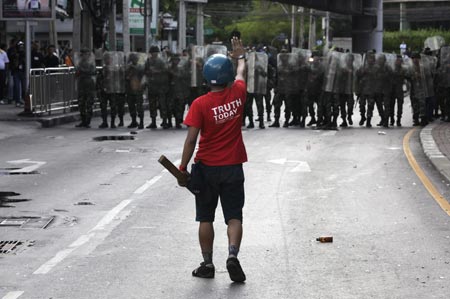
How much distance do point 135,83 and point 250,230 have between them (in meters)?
16.0

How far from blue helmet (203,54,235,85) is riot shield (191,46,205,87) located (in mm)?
19298

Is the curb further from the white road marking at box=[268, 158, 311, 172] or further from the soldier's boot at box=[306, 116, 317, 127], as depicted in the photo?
the soldier's boot at box=[306, 116, 317, 127]

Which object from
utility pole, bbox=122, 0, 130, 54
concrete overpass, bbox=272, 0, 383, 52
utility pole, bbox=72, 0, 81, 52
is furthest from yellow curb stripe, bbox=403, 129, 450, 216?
concrete overpass, bbox=272, 0, 383, 52

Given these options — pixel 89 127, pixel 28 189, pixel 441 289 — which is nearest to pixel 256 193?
pixel 28 189

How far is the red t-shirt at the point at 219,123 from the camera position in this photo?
916 centimetres

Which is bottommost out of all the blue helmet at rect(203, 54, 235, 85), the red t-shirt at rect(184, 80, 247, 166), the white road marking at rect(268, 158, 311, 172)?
the white road marking at rect(268, 158, 311, 172)

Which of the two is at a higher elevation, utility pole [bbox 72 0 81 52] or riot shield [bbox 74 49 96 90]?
utility pole [bbox 72 0 81 52]

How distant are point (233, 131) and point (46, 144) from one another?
13950 millimetres

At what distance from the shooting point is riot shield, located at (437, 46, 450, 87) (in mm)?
29672

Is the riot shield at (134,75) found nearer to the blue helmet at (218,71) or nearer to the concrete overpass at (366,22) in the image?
the blue helmet at (218,71)

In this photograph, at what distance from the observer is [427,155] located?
2012 cm

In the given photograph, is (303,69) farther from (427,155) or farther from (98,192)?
(98,192)

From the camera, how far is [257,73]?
1129 inches

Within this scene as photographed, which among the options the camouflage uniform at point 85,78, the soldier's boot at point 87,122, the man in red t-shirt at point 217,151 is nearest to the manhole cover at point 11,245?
the man in red t-shirt at point 217,151
